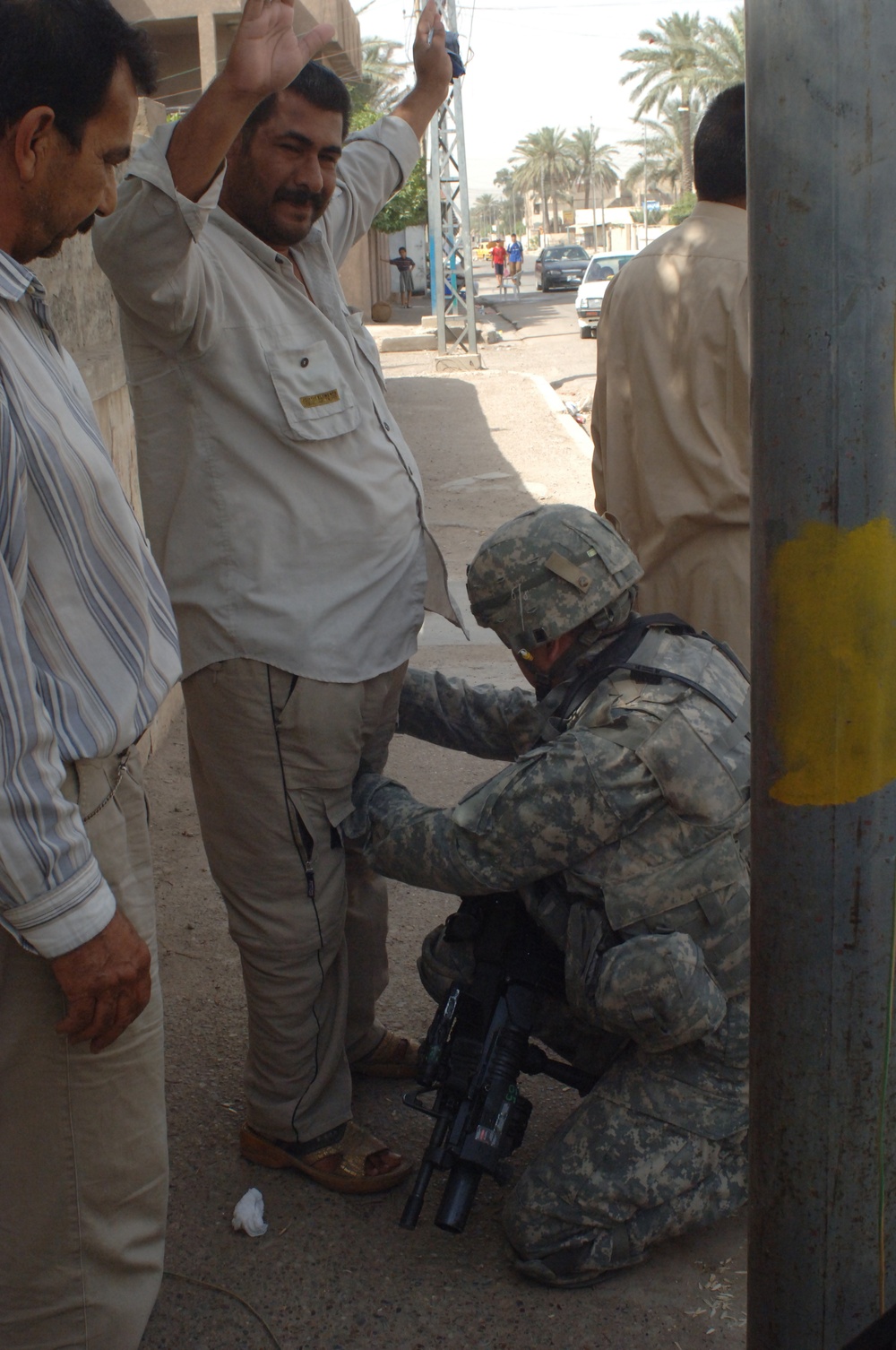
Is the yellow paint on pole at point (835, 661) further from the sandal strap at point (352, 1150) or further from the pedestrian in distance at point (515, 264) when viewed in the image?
the pedestrian in distance at point (515, 264)

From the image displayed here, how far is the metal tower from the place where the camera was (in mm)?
22953

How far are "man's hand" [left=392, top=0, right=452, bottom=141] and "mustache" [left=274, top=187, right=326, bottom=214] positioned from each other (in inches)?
26.6

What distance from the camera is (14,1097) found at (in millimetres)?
1668

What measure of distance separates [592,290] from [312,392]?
A: 27023mm

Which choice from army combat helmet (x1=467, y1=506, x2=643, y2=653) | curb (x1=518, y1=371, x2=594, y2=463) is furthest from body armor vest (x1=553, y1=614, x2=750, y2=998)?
curb (x1=518, y1=371, x2=594, y2=463)

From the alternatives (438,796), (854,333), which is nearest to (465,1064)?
(854,333)

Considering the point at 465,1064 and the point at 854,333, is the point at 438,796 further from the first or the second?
the point at 854,333

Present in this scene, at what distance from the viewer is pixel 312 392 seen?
2.47m

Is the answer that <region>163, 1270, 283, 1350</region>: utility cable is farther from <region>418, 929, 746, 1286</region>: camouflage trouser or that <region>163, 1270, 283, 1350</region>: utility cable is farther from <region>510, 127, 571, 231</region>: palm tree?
<region>510, 127, 571, 231</region>: palm tree

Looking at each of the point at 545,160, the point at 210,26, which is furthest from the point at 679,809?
the point at 545,160

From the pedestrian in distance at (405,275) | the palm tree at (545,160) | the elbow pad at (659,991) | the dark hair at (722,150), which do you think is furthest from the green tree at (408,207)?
the palm tree at (545,160)

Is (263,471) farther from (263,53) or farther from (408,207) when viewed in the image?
(408,207)

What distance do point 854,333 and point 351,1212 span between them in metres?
2.14

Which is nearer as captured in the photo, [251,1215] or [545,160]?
[251,1215]
